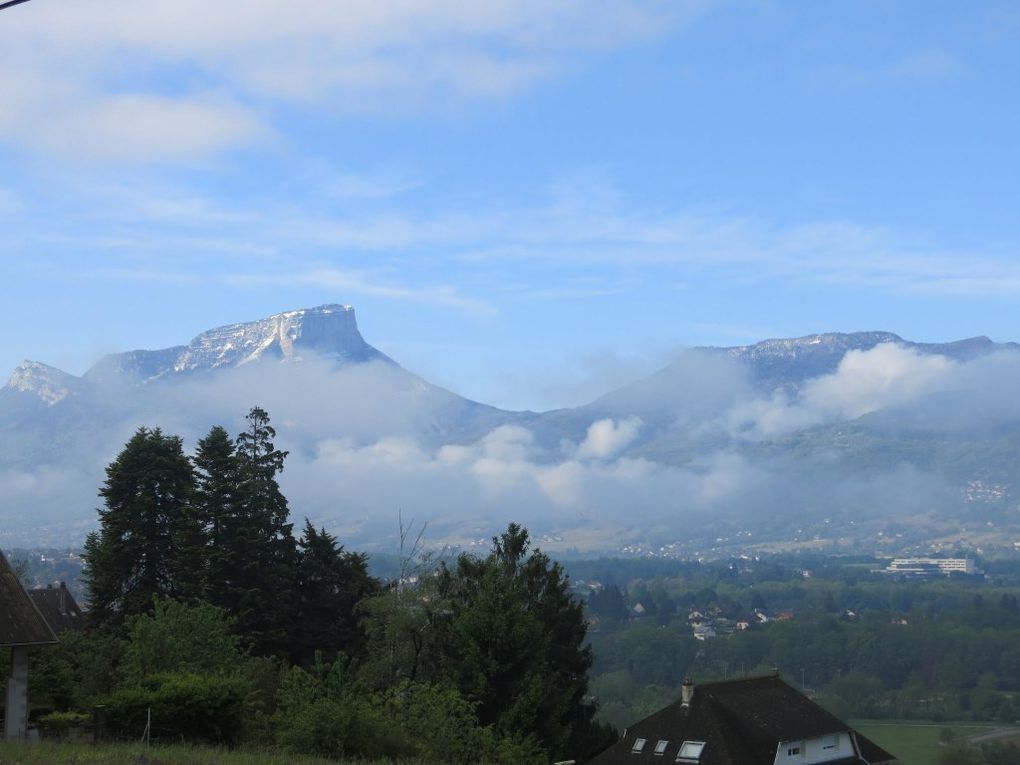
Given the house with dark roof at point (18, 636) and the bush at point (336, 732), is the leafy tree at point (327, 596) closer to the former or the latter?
the bush at point (336, 732)

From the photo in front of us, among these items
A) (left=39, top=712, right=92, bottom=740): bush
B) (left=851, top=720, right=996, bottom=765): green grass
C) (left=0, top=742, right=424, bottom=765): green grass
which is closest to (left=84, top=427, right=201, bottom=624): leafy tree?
(left=39, top=712, right=92, bottom=740): bush

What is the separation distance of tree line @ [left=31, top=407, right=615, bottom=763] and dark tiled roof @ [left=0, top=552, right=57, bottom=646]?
2491mm

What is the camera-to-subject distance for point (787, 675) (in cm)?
14950

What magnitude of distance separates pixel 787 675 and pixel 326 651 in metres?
103

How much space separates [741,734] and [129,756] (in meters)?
32.9

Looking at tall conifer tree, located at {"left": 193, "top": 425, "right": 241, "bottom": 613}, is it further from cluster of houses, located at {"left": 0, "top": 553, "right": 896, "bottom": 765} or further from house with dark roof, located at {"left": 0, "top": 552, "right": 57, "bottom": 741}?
house with dark roof, located at {"left": 0, "top": 552, "right": 57, "bottom": 741}

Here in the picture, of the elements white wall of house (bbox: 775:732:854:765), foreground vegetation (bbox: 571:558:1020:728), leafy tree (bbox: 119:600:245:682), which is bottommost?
foreground vegetation (bbox: 571:558:1020:728)

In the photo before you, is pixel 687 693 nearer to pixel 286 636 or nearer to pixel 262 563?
pixel 286 636

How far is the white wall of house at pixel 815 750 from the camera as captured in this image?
166 feet

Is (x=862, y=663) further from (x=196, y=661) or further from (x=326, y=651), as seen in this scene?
(x=196, y=661)

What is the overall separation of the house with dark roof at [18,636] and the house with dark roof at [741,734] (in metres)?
27.5

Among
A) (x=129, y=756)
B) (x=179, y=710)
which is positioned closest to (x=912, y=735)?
(x=179, y=710)

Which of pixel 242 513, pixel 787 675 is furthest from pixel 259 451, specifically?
pixel 787 675

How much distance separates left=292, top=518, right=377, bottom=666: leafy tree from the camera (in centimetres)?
5747
